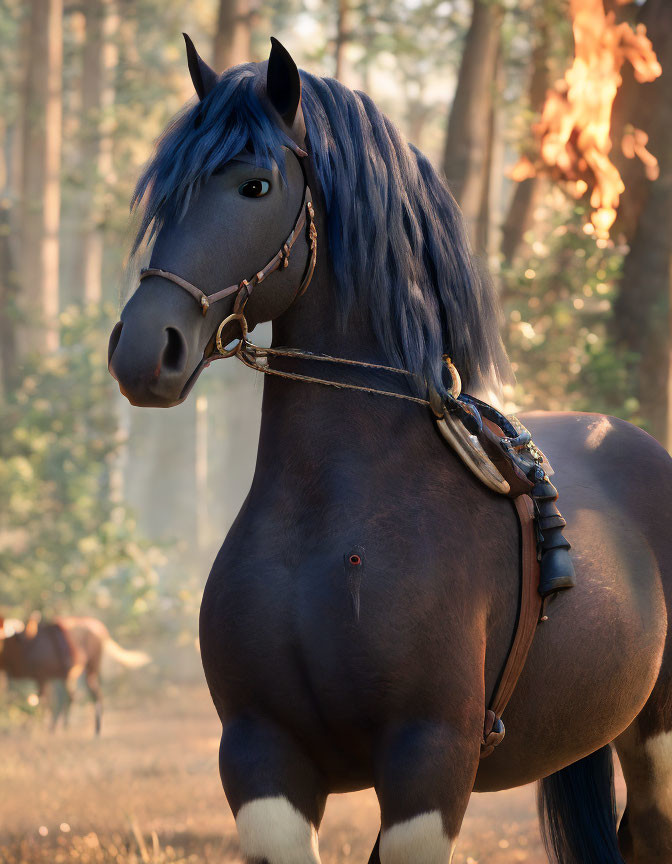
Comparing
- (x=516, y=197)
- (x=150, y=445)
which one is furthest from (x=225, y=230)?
(x=150, y=445)

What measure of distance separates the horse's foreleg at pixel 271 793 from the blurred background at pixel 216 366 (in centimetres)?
114

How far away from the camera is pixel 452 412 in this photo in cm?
253

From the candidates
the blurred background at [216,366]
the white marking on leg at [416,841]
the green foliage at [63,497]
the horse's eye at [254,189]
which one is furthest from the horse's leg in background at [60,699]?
the horse's eye at [254,189]

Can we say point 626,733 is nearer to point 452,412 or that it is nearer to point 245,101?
point 452,412

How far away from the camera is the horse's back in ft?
8.71

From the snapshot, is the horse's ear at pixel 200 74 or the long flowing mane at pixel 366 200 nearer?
the long flowing mane at pixel 366 200

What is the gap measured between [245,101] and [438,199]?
22.9 inches

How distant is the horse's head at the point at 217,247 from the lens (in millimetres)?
2119

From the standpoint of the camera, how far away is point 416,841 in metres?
2.21

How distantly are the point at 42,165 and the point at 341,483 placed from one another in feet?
47.4

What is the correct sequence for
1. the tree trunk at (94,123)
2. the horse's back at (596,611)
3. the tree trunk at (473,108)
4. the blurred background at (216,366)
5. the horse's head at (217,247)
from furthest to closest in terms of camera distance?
the tree trunk at (94,123)
the tree trunk at (473,108)
the blurred background at (216,366)
the horse's back at (596,611)
the horse's head at (217,247)

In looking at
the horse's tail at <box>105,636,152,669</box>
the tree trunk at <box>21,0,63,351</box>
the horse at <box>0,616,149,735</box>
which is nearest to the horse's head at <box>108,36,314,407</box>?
the horse at <box>0,616,149,735</box>

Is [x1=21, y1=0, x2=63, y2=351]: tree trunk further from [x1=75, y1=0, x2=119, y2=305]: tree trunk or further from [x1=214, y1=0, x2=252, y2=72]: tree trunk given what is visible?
[x1=214, y1=0, x2=252, y2=72]: tree trunk

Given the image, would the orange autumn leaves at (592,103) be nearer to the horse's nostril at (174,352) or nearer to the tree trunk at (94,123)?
the horse's nostril at (174,352)
